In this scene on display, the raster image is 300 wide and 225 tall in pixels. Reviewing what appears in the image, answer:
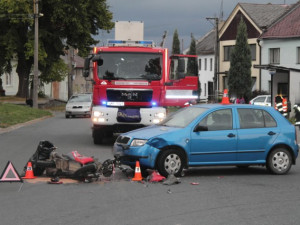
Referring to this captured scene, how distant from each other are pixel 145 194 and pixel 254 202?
1.82 metres

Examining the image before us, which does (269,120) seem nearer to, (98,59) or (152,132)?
(152,132)

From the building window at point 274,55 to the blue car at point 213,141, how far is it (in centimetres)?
4013

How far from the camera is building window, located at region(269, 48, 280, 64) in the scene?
52103mm

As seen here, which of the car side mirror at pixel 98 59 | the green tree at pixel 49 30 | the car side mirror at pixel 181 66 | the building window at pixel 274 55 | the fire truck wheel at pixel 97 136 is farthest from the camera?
the building window at pixel 274 55

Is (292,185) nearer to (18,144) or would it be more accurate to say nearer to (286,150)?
(286,150)

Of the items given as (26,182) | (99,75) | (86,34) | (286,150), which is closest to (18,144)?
(99,75)

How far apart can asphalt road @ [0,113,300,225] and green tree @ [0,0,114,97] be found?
1517 inches

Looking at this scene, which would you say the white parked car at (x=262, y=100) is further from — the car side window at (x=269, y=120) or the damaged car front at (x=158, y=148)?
the damaged car front at (x=158, y=148)

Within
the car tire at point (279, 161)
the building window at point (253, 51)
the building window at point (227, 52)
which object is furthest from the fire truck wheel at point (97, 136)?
the building window at point (227, 52)

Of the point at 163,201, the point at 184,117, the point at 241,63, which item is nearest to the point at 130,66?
the point at 184,117

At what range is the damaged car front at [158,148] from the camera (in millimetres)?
11766

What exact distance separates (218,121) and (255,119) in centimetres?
87

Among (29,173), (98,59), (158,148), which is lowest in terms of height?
(29,173)

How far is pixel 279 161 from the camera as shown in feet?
41.9
